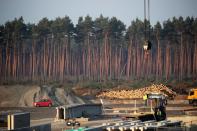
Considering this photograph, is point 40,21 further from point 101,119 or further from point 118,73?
point 101,119

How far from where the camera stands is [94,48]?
118 metres

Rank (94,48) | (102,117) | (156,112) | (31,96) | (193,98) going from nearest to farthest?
(156,112) → (102,117) → (193,98) → (31,96) → (94,48)

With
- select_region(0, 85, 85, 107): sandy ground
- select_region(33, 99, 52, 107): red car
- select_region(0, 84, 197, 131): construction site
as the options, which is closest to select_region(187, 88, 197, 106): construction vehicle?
select_region(0, 84, 197, 131): construction site

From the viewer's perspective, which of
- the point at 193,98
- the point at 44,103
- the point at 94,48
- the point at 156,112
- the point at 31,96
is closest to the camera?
the point at 156,112

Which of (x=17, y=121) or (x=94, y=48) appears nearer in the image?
(x=17, y=121)

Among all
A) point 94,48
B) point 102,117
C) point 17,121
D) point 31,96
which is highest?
point 94,48

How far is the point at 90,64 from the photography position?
116 meters

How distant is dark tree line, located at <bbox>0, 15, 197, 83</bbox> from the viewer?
10881cm

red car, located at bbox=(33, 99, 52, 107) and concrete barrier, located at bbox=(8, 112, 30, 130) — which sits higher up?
concrete barrier, located at bbox=(8, 112, 30, 130)

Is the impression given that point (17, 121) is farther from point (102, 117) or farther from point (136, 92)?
point (136, 92)

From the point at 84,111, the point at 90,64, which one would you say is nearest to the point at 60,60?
the point at 90,64

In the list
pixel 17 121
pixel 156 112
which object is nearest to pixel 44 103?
pixel 156 112

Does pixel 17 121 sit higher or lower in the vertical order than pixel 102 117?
higher

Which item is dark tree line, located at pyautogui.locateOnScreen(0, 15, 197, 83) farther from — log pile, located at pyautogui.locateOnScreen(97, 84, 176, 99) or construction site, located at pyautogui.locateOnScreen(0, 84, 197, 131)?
construction site, located at pyautogui.locateOnScreen(0, 84, 197, 131)
